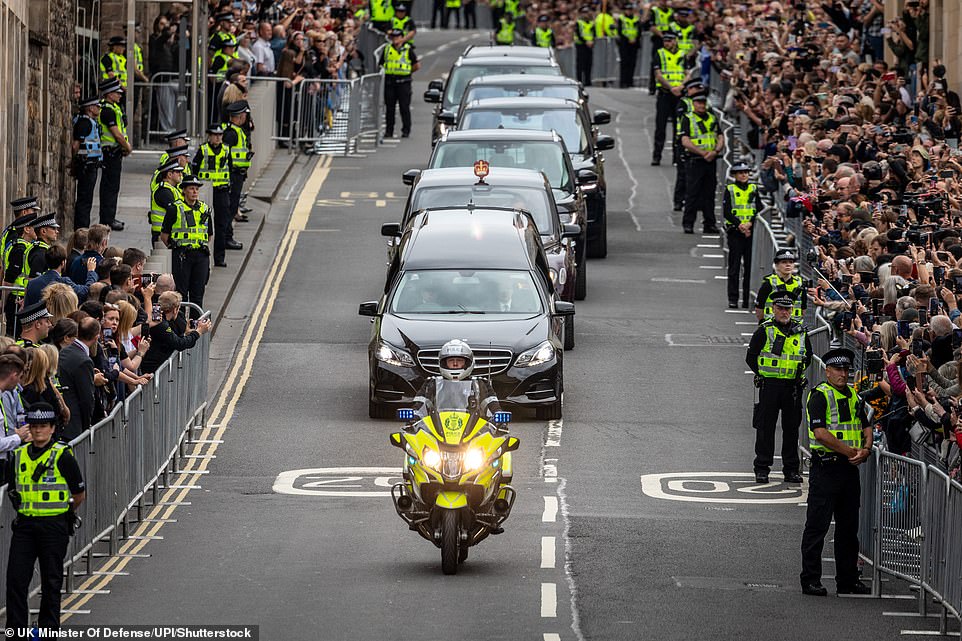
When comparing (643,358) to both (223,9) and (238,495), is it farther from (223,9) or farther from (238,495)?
(223,9)

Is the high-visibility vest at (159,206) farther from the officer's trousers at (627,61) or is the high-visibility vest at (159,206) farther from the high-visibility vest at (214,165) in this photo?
the officer's trousers at (627,61)

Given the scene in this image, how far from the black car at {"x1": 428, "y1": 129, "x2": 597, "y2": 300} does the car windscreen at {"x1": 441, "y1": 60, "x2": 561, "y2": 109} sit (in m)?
8.14

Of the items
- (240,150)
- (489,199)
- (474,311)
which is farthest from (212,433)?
(240,150)

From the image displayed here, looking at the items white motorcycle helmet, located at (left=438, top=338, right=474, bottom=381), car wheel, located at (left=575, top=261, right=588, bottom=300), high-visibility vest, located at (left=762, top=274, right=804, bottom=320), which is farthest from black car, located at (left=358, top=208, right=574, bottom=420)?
car wheel, located at (left=575, top=261, right=588, bottom=300)

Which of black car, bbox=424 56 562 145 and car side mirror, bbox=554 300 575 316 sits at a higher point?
black car, bbox=424 56 562 145

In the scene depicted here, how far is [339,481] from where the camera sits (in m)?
18.9

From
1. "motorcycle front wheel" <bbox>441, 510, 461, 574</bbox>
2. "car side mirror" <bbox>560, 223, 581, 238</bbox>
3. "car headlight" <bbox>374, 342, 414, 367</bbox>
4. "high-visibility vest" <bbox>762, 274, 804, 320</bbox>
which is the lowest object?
"motorcycle front wheel" <bbox>441, 510, 461, 574</bbox>

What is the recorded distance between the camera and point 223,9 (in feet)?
119

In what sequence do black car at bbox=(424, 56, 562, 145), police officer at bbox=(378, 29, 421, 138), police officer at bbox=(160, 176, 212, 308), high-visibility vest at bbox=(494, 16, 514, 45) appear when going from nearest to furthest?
police officer at bbox=(160, 176, 212, 308)
black car at bbox=(424, 56, 562, 145)
police officer at bbox=(378, 29, 421, 138)
high-visibility vest at bbox=(494, 16, 514, 45)

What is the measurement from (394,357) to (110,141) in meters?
7.62

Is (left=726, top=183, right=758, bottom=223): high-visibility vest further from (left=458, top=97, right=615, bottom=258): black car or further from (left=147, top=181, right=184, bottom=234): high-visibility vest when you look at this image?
(left=147, top=181, right=184, bottom=234): high-visibility vest

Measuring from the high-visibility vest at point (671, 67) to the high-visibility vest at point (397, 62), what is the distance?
280 inches

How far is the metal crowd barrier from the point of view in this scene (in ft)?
49.7

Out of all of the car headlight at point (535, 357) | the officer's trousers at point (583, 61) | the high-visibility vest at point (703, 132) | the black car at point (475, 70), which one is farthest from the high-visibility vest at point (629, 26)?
the car headlight at point (535, 357)
